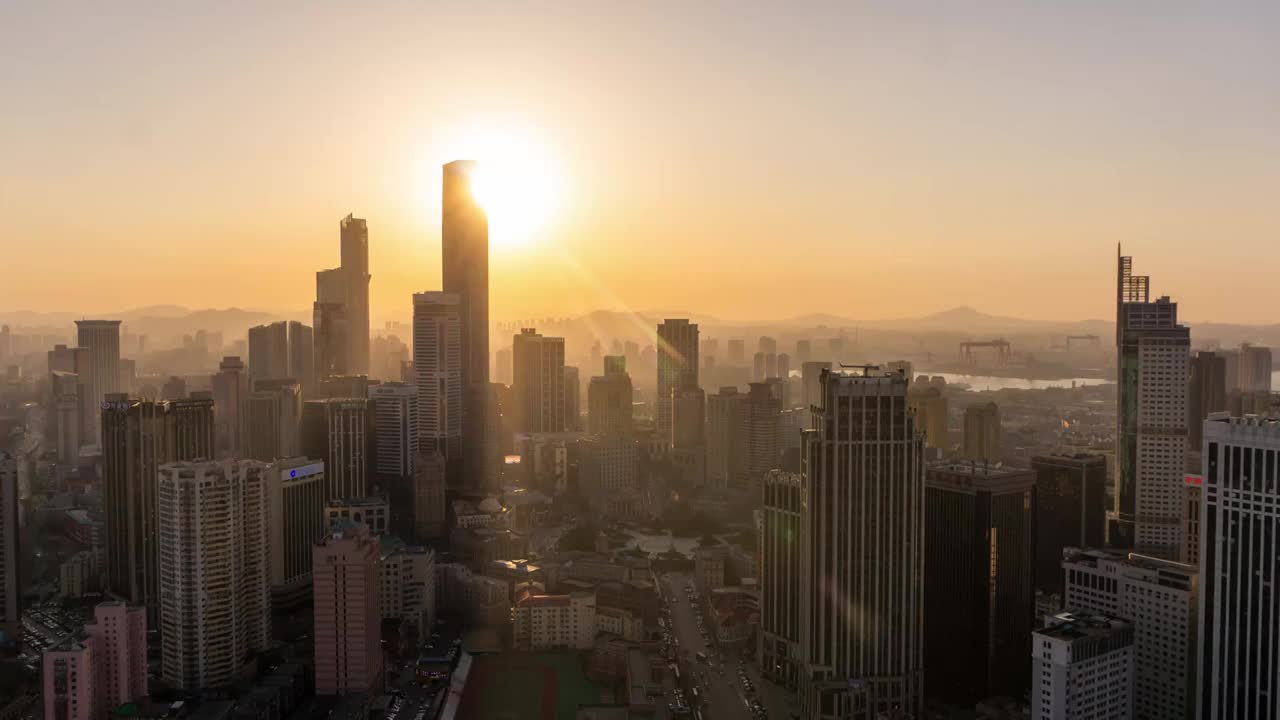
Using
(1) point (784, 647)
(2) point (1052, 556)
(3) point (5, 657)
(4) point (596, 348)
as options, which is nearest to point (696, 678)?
(1) point (784, 647)

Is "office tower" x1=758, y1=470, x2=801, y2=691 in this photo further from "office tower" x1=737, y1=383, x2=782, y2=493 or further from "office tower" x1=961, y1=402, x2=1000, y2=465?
"office tower" x1=737, y1=383, x2=782, y2=493

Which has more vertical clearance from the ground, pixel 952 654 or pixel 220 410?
pixel 220 410

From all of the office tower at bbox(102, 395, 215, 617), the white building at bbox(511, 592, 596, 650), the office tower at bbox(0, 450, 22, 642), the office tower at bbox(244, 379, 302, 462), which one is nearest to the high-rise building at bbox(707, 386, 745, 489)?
the office tower at bbox(244, 379, 302, 462)

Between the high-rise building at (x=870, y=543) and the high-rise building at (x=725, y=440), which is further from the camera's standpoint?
the high-rise building at (x=725, y=440)

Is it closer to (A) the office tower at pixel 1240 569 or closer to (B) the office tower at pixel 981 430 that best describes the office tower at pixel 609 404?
(B) the office tower at pixel 981 430

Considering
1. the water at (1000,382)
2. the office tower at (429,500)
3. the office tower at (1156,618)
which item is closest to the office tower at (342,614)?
the office tower at (1156,618)

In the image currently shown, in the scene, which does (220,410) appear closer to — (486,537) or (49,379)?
(49,379)
